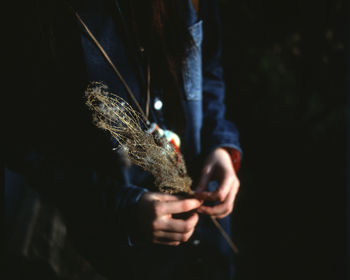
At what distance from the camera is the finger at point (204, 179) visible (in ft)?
4.68

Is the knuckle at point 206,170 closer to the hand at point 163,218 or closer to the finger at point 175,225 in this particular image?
the hand at point 163,218

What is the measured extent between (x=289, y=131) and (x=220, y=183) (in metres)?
2.40

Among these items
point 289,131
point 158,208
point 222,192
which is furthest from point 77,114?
point 289,131

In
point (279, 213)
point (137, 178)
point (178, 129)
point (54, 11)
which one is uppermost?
point (54, 11)

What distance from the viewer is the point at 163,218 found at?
3.86 feet

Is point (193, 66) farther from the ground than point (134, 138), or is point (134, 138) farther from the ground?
point (193, 66)

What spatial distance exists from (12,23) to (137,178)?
1.05 meters

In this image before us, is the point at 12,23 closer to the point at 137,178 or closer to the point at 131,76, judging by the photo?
the point at 131,76

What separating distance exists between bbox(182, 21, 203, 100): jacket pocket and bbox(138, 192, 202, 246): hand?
688 mm

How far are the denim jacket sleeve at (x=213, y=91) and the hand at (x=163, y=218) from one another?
53cm

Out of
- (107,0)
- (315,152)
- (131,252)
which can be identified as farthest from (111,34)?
(315,152)

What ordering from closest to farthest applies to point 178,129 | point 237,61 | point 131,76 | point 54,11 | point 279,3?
point 54,11
point 131,76
point 178,129
point 279,3
point 237,61

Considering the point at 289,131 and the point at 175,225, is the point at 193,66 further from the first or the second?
the point at 289,131

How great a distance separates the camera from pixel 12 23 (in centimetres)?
96
